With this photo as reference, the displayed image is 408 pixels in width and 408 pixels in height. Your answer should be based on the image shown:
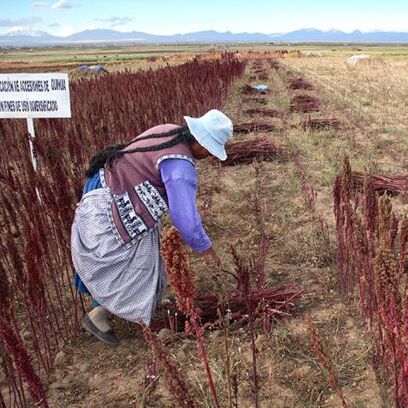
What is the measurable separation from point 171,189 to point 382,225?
1255 mm

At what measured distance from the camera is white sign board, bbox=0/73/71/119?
408cm

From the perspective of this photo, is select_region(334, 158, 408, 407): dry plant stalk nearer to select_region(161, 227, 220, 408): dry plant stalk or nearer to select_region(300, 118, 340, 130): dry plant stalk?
select_region(161, 227, 220, 408): dry plant stalk

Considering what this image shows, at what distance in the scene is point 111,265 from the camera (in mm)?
2570

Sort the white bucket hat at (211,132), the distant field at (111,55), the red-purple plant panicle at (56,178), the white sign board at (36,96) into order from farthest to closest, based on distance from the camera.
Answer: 1. the distant field at (111,55)
2. the white sign board at (36,96)
3. the white bucket hat at (211,132)
4. the red-purple plant panicle at (56,178)

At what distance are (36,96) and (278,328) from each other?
289cm

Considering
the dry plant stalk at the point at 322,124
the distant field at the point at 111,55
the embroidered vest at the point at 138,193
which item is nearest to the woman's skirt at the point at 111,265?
the embroidered vest at the point at 138,193

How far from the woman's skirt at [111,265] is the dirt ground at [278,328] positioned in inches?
9.9

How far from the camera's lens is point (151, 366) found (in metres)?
2.16

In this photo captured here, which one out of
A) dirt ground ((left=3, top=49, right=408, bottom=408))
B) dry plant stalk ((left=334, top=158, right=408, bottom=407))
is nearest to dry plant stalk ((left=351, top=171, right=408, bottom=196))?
dirt ground ((left=3, top=49, right=408, bottom=408))

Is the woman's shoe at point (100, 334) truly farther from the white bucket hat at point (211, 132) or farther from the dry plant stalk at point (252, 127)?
the dry plant stalk at point (252, 127)

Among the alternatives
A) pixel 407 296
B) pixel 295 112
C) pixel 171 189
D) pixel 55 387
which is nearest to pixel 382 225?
pixel 407 296

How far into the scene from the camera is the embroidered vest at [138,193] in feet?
8.36

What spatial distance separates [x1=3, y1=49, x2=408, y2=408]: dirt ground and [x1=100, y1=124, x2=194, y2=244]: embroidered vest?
65 centimetres

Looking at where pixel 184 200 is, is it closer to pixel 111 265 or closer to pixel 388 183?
pixel 111 265
